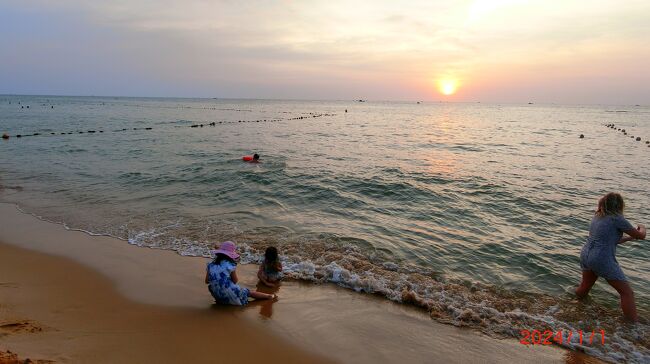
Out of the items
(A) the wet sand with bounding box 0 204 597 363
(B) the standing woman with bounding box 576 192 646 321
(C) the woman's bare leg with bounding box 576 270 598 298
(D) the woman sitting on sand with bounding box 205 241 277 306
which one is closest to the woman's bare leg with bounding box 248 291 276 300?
(A) the wet sand with bounding box 0 204 597 363

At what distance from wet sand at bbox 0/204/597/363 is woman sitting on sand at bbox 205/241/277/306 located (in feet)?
0.59

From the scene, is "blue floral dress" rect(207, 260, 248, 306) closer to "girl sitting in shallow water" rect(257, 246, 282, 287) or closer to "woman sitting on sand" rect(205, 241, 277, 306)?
"woman sitting on sand" rect(205, 241, 277, 306)

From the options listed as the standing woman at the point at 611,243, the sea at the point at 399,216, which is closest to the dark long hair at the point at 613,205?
the standing woman at the point at 611,243

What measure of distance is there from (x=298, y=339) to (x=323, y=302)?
4.53 ft

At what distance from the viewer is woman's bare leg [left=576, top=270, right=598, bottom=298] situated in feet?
24.0

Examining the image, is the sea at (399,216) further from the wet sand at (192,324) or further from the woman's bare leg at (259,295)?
Result: the woman's bare leg at (259,295)

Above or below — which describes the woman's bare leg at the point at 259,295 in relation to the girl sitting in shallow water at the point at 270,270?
below

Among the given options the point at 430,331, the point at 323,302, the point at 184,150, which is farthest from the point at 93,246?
the point at 184,150

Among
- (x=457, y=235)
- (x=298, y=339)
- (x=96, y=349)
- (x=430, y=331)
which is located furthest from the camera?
(x=457, y=235)

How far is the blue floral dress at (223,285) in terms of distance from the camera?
6.39 m

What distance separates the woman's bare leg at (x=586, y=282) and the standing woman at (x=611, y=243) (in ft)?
0.70

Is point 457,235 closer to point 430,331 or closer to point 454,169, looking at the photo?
point 430,331

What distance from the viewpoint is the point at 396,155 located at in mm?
26562

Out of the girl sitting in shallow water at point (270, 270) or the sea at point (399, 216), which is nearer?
the sea at point (399, 216)
